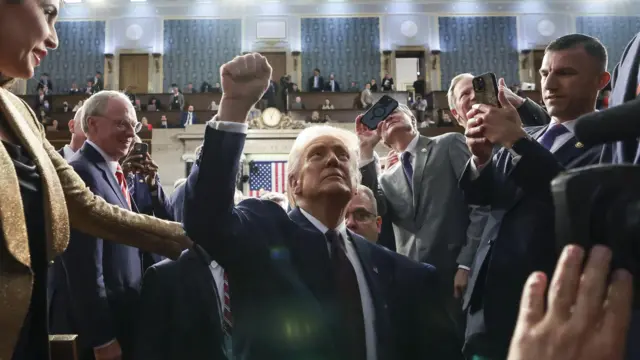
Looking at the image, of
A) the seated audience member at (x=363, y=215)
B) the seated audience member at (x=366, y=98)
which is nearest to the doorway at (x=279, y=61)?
the seated audience member at (x=366, y=98)

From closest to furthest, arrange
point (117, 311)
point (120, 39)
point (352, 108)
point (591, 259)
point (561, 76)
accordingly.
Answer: point (591, 259), point (561, 76), point (117, 311), point (352, 108), point (120, 39)

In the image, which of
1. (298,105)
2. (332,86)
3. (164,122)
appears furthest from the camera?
(332,86)

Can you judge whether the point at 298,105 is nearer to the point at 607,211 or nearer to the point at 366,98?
the point at 366,98

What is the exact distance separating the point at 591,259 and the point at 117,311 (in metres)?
1.85

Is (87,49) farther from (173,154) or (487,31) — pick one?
(487,31)

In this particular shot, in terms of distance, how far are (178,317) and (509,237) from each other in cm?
105

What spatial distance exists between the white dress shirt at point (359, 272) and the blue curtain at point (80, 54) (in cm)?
1654

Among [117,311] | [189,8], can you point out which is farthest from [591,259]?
[189,8]

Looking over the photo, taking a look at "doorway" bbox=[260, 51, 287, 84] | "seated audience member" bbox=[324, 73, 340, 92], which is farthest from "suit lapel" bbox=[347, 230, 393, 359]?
"doorway" bbox=[260, 51, 287, 84]

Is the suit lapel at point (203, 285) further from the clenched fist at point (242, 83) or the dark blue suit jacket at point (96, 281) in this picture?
the clenched fist at point (242, 83)

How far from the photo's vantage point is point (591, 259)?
45 cm

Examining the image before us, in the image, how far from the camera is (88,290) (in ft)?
6.10

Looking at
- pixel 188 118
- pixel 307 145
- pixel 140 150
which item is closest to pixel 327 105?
pixel 188 118

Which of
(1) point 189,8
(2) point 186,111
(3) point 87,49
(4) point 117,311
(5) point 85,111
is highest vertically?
(1) point 189,8
